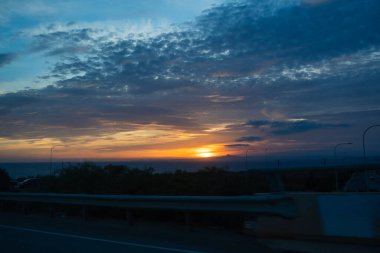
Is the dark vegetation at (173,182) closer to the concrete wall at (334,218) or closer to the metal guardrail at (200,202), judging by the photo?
the metal guardrail at (200,202)

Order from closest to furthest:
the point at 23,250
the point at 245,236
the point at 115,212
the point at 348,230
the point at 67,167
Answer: the point at 348,230, the point at 23,250, the point at 245,236, the point at 115,212, the point at 67,167

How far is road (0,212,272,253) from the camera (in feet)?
33.3

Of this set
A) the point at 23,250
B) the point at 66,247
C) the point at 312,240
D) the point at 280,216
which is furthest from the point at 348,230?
the point at 23,250

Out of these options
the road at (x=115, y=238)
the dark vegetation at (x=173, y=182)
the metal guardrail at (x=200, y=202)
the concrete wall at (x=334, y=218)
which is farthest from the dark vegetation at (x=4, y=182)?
the concrete wall at (x=334, y=218)

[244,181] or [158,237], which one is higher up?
[244,181]

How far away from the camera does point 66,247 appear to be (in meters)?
10.6

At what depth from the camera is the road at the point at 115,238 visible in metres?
10.2

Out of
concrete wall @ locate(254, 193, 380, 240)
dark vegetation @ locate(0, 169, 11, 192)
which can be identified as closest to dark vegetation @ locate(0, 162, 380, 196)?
dark vegetation @ locate(0, 169, 11, 192)

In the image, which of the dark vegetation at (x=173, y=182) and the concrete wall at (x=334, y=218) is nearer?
the concrete wall at (x=334, y=218)

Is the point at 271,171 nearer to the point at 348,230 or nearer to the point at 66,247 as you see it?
the point at 348,230

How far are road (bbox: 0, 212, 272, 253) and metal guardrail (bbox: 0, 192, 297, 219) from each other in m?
0.66

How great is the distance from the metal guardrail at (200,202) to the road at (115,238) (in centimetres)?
66

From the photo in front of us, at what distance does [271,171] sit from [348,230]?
188cm

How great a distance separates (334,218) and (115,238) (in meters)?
5.33
